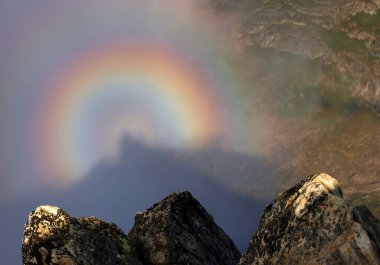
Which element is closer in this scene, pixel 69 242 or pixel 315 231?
pixel 315 231

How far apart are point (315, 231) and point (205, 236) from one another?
1315cm

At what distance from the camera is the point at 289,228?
25750 mm

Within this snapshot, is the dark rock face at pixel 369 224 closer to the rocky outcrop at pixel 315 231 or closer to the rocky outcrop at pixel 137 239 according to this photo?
the rocky outcrop at pixel 315 231

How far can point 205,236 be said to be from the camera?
119ft

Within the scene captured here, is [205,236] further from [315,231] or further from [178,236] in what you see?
[315,231]

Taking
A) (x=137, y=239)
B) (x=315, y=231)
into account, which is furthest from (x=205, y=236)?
(x=315, y=231)

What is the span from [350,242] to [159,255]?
13.2 m

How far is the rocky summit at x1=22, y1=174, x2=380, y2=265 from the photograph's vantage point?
78.5ft

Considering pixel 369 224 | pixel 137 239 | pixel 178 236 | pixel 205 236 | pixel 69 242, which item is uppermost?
pixel 205 236

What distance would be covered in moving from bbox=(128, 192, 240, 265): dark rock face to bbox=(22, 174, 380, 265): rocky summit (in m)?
0.07

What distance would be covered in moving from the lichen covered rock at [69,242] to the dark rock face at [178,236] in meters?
1.86

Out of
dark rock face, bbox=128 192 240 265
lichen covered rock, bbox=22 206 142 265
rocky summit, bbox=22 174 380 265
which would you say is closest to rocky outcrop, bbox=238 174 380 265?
rocky summit, bbox=22 174 380 265

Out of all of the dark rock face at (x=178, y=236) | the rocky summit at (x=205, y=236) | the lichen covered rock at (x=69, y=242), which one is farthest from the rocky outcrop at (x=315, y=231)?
the lichen covered rock at (x=69, y=242)

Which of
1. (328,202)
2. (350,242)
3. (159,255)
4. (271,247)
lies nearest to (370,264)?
(350,242)
